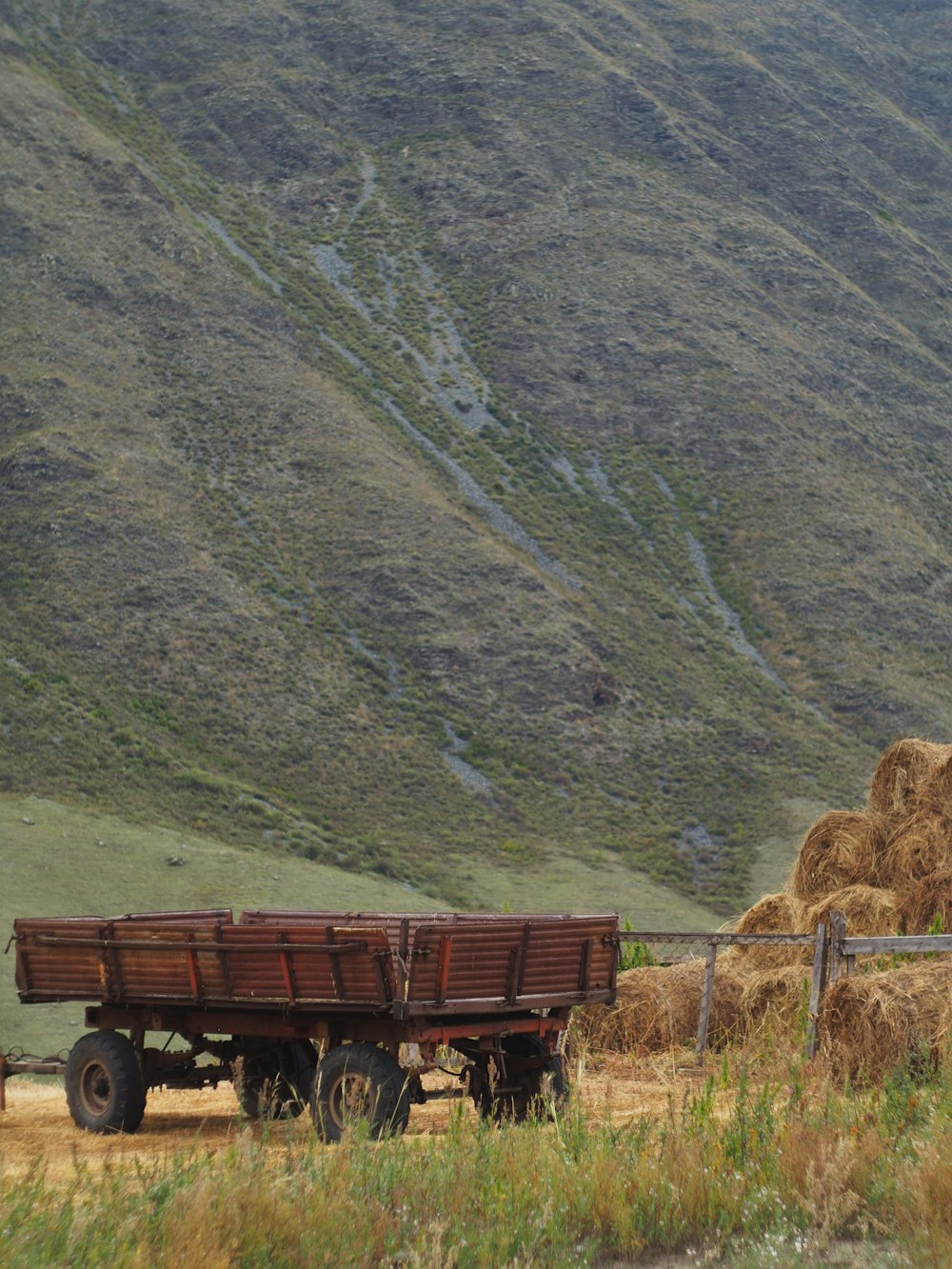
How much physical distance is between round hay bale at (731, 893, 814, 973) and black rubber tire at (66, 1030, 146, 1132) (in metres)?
6.27

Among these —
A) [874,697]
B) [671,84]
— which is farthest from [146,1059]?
[671,84]

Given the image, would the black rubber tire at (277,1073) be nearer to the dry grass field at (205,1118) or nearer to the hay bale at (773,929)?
the dry grass field at (205,1118)

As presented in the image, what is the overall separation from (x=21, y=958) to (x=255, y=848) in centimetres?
3085

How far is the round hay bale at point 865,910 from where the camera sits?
580 inches

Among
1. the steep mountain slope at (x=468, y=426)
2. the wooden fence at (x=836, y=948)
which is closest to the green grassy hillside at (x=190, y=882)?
the steep mountain slope at (x=468, y=426)

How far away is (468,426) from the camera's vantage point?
7000 centimetres

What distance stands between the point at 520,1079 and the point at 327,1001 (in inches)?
72.2

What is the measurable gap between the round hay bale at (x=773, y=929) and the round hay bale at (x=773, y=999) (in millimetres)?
302

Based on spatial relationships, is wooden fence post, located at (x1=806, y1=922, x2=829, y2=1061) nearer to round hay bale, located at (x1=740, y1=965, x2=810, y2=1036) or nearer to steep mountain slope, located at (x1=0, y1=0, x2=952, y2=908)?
round hay bale, located at (x1=740, y1=965, x2=810, y2=1036)

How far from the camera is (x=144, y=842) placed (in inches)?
1521

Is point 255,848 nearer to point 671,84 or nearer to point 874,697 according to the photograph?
point 874,697

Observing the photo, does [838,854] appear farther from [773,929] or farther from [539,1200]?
[539,1200]

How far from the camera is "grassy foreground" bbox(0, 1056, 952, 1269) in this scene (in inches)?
224

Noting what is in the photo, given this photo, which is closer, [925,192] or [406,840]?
[406,840]
